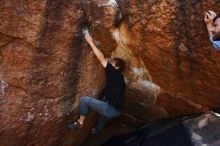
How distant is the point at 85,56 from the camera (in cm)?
465

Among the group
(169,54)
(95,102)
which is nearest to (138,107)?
(95,102)

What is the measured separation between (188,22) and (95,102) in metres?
1.54

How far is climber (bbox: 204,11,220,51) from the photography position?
3.69 meters

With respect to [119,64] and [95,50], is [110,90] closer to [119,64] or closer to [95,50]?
[119,64]

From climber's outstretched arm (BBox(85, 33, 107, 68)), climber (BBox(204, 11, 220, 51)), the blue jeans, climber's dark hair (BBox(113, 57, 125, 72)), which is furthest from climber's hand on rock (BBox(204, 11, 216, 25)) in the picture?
the blue jeans

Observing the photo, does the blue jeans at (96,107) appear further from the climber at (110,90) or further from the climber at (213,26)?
the climber at (213,26)

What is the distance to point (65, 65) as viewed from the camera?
456cm

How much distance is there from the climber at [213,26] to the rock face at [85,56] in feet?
0.30

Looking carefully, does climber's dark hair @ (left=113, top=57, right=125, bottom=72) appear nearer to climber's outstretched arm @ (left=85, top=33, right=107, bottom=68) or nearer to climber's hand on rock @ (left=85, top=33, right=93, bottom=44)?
climber's outstretched arm @ (left=85, top=33, right=107, bottom=68)

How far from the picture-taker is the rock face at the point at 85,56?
4066mm

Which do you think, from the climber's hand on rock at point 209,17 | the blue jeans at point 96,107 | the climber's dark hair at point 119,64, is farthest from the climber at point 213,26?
the blue jeans at point 96,107

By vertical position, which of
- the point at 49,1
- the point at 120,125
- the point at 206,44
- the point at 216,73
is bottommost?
the point at 120,125

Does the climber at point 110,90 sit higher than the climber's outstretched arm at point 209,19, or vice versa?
the climber's outstretched arm at point 209,19

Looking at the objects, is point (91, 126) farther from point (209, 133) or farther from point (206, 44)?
point (206, 44)
